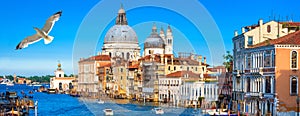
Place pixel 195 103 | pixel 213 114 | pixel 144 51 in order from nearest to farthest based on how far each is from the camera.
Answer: pixel 213 114 < pixel 195 103 < pixel 144 51

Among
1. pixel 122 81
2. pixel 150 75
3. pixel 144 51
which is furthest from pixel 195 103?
pixel 144 51

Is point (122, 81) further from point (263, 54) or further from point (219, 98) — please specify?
point (263, 54)

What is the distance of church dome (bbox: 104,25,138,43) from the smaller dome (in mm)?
4316

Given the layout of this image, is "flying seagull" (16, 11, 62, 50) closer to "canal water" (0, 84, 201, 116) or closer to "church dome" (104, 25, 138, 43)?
A: "canal water" (0, 84, 201, 116)

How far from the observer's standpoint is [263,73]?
16.1 meters

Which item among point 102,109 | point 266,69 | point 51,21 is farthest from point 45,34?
point 102,109

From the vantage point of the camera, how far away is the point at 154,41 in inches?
1821

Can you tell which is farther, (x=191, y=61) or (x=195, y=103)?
(x=191, y=61)

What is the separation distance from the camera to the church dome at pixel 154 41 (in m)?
46.0

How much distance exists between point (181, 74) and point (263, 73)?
45.4 ft

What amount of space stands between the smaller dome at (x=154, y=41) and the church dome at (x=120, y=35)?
432 cm

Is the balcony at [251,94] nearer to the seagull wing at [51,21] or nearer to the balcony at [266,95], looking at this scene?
the balcony at [266,95]

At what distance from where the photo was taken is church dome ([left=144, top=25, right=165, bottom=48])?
46.0 meters

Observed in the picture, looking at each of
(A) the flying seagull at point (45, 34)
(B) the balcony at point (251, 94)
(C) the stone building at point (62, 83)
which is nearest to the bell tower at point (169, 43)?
(C) the stone building at point (62, 83)
